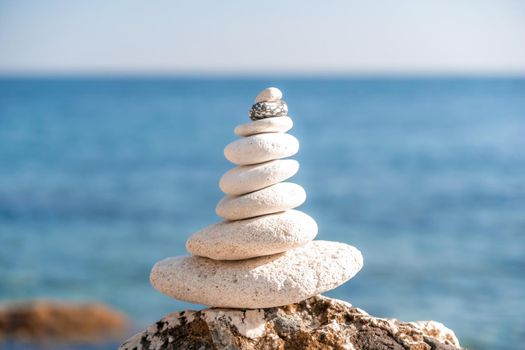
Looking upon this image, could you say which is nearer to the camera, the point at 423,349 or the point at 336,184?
the point at 423,349

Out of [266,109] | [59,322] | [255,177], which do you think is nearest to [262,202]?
[255,177]

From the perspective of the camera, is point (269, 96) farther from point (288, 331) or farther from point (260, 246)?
point (288, 331)

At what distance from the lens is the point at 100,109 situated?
53906 millimetres

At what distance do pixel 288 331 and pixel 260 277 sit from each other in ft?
1.13

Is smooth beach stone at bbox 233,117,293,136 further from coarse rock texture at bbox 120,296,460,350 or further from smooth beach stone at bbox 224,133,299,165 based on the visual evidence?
coarse rock texture at bbox 120,296,460,350

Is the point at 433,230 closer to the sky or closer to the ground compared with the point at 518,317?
closer to the sky

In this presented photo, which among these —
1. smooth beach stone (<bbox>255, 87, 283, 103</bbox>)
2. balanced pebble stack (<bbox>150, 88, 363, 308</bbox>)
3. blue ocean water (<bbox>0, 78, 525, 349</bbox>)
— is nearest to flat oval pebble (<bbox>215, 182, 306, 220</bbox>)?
balanced pebble stack (<bbox>150, 88, 363, 308</bbox>)

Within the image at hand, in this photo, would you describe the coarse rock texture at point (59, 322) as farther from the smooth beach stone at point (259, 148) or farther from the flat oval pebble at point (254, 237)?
the smooth beach stone at point (259, 148)

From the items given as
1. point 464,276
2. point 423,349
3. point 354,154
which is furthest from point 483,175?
point 423,349

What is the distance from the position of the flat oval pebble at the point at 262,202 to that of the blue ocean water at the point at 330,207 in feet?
20.8

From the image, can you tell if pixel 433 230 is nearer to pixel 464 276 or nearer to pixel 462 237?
pixel 462 237

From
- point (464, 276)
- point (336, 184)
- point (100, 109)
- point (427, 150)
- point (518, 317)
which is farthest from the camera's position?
point (100, 109)

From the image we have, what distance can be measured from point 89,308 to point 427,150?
804 inches

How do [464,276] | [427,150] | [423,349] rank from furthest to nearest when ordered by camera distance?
[427,150] < [464,276] < [423,349]
